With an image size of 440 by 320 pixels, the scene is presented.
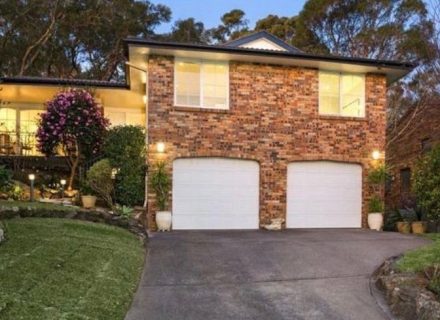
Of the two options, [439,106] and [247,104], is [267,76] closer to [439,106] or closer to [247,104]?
[247,104]

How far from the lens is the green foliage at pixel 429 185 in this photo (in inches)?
571

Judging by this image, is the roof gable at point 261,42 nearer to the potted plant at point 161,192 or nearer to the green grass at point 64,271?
the potted plant at point 161,192

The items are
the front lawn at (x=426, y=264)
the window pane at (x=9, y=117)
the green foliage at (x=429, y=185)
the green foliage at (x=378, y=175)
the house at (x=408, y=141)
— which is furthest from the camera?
the house at (x=408, y=141)

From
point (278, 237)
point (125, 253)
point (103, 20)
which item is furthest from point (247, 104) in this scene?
point (103, 20)

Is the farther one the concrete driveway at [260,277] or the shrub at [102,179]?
the shrub at [102,179]

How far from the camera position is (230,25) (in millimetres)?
35062

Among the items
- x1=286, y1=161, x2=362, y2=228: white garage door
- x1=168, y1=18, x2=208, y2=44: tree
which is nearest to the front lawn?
x1=286, y1=161, x2=362, y2=228: white garage door

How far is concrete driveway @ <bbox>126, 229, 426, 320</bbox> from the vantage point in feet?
21.8

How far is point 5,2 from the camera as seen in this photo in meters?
24.8

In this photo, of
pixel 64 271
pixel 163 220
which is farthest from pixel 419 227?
pixel 64 271

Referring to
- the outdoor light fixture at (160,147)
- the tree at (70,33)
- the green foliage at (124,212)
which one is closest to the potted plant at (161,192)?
the outdoor light fixture at (160,147)

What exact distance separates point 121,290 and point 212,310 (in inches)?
50.6

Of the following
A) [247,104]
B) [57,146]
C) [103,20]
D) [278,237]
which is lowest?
[278,237]

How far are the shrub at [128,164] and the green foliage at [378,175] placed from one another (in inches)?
283
